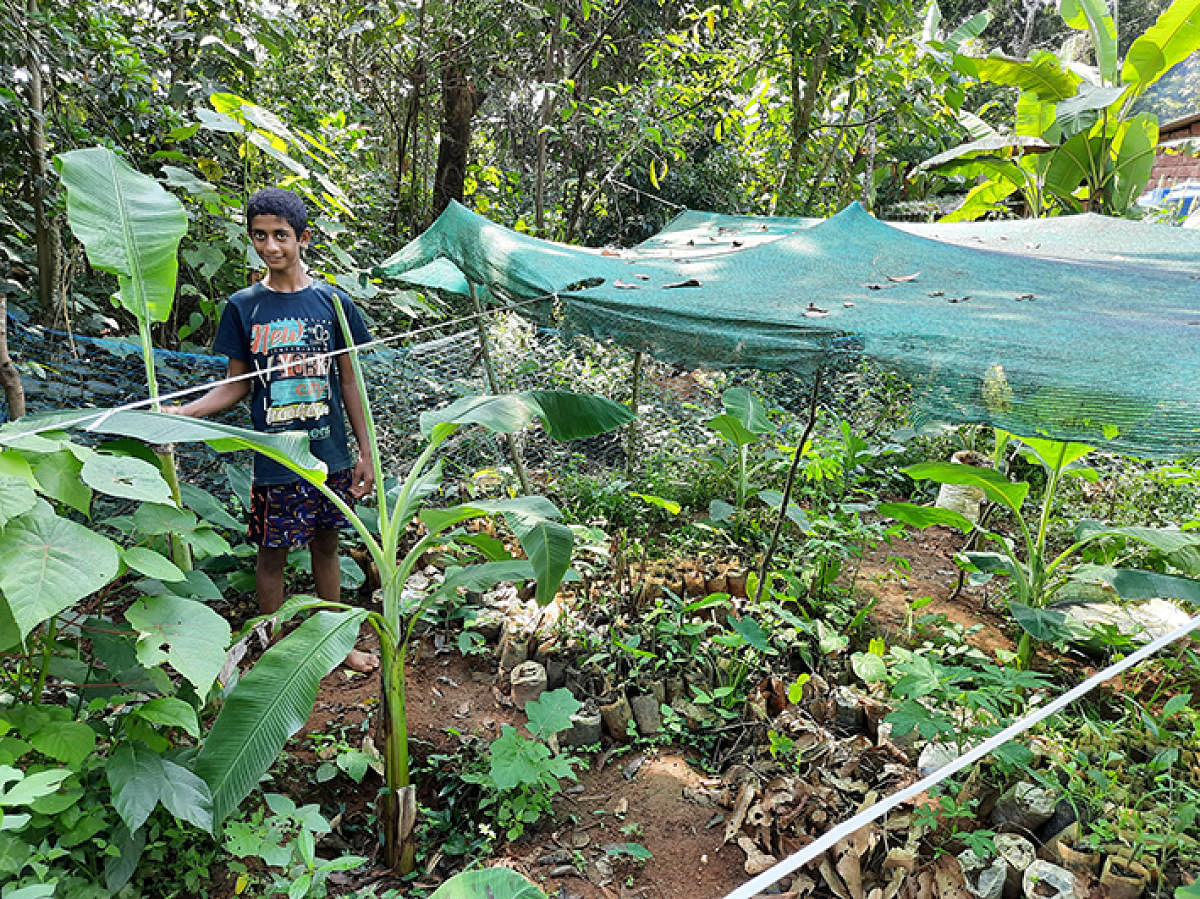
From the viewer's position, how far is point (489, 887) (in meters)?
1.10

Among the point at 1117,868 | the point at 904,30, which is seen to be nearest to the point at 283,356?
the point at 1117,868

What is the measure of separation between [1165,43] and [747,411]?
3.96 m

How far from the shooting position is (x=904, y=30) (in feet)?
21.6

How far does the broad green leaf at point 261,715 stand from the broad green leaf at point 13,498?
0.52 m

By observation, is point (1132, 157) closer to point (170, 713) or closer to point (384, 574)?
point (384, 574)

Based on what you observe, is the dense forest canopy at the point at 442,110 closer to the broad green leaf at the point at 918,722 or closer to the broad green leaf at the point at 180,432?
the broad green leaf at the point at 180,432

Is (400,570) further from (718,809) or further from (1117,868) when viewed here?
(1117,868)

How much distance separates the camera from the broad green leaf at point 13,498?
1094 millimetres

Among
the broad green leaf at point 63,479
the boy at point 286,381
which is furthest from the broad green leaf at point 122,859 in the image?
the boy at point 286,381

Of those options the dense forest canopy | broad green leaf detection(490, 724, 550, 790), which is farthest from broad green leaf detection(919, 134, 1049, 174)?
broad green leaf detection(490, 724, 550, 790)

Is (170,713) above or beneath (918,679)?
above

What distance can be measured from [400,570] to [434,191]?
4.33 m

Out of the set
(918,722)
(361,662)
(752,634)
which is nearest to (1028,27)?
(752,634)

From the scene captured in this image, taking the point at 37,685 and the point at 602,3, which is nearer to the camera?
the point at 37,685
